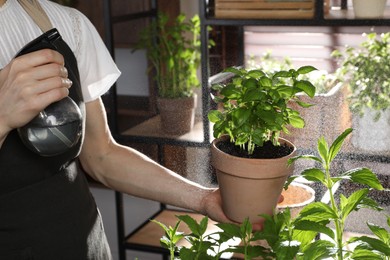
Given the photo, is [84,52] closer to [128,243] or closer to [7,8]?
[7,8]

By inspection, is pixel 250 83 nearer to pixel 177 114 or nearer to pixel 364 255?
pixel 364 255

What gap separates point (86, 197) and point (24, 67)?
1.48ft

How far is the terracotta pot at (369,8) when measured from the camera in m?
2.19

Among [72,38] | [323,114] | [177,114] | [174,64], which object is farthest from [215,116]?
[174,64]

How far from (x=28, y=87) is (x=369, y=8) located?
51.5 inches

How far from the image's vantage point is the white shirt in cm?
150

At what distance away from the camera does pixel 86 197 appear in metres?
1.61

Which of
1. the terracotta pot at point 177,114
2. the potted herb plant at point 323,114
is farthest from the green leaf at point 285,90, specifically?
the terracotta pot at point 177,114

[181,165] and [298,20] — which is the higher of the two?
[298,20]

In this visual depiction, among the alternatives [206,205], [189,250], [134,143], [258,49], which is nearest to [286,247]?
[189,250]

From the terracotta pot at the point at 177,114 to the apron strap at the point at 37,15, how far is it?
111cm

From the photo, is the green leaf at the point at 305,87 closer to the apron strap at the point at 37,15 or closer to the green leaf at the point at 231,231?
the green leaf at the point at 231,231

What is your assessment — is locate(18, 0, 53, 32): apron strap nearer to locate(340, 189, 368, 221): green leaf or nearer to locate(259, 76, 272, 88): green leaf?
locate(259, 76, 272, 88): green leaf

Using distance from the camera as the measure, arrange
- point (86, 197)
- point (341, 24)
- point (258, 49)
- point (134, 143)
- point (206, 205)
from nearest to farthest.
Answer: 1. point (206, 205)
2. point (86, 197)
3. point (341, 24)
4. point (258, 49)
5. point (134, 143)
